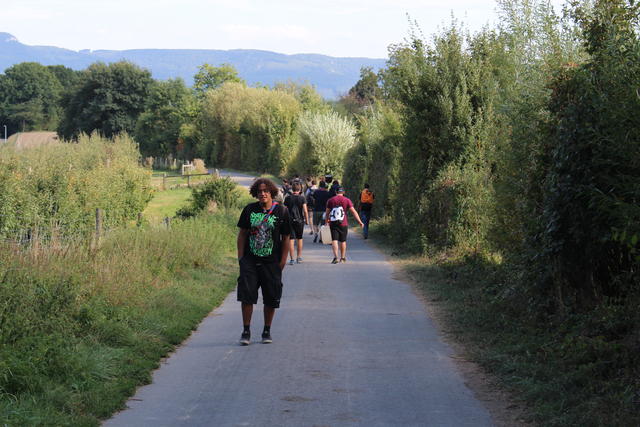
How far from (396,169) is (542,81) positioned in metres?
14.9

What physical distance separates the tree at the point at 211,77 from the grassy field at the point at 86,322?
88362mm

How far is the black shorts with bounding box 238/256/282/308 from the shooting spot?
899 cm

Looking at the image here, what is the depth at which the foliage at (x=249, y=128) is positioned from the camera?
6234 centimetres

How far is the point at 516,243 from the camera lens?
1150 cm

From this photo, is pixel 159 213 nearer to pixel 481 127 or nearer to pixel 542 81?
pixel 481 127

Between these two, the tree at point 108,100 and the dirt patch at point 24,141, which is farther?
the tree at point 108,100

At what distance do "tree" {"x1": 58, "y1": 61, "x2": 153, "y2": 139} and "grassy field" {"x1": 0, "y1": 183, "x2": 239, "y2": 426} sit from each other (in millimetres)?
80296

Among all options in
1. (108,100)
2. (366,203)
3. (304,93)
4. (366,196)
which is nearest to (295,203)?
(366,196)

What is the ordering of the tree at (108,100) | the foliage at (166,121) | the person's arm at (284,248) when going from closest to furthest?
the person's arm at (284,248) < the foliage at (166,121) < the tree at (108,100)

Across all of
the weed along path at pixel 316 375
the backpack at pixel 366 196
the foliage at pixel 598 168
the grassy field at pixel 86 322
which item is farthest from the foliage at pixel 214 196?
the foliage at pixel 598 168

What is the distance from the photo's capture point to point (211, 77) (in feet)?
329

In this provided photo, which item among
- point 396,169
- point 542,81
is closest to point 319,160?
point 396,169

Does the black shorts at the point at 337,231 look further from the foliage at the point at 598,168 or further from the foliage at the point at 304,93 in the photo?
the foliage at the point at 304,93

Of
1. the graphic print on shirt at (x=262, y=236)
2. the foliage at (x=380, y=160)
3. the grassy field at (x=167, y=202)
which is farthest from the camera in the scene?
the grassy field at (x=167, y=202)
